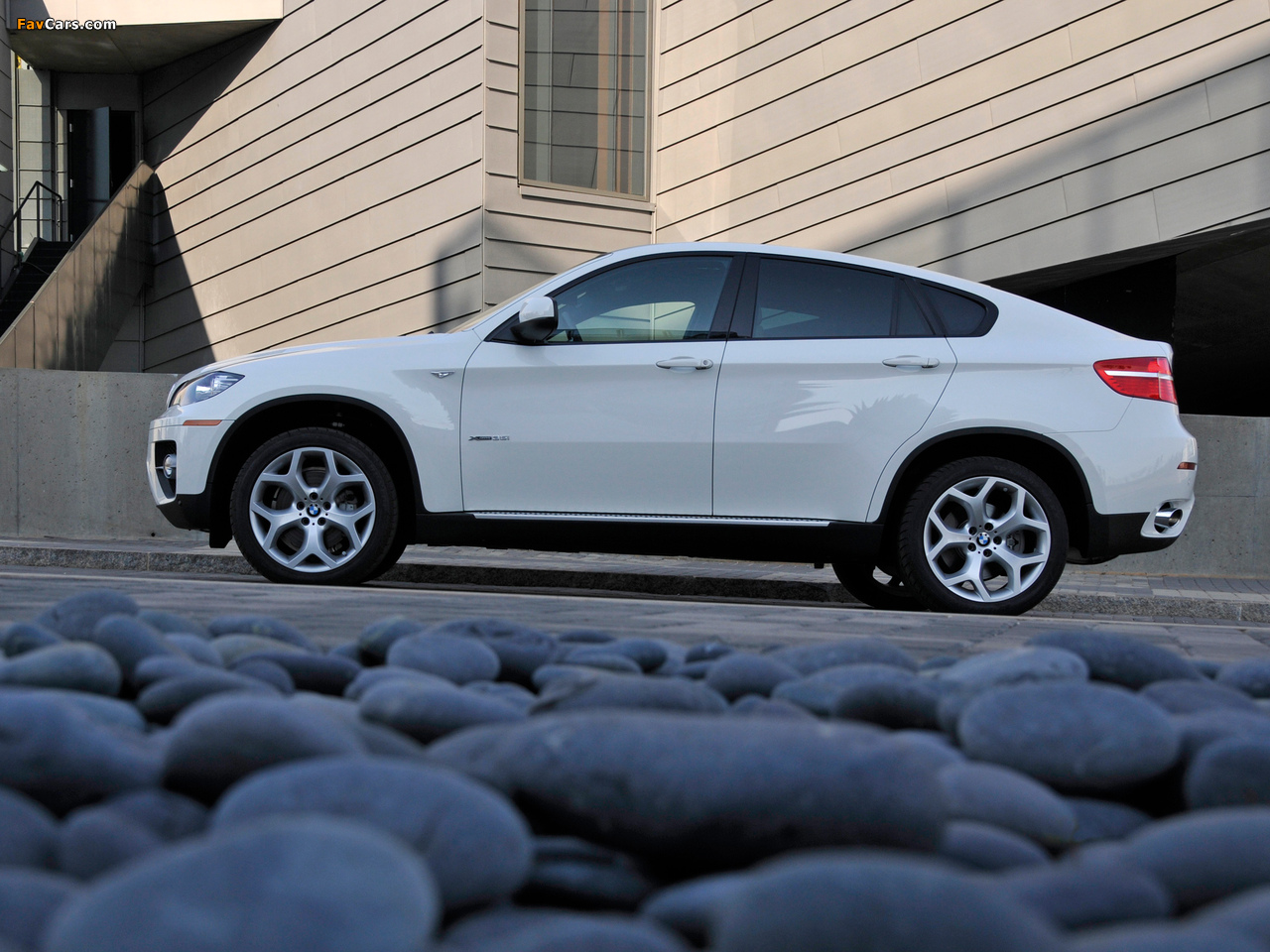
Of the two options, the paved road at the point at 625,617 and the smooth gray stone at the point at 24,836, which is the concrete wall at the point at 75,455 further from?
the smooth gray stone at the point at 24,836

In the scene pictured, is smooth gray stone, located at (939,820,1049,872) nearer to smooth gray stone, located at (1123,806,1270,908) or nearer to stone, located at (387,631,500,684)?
smooth gray stone, located at (1123,806,1270,908)

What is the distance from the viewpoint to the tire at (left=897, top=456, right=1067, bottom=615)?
482 cm

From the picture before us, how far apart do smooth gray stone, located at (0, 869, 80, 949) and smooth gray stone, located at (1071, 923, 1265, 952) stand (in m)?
0.70

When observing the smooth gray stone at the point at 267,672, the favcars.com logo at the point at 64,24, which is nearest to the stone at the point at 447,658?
the smooth gray stone at the point at 267,672

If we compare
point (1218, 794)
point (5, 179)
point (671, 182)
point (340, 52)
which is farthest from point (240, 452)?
point (5, 179)

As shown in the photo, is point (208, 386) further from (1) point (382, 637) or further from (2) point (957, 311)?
(1) point (382, 637)

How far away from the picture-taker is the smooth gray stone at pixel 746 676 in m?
1.87

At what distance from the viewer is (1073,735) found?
4.52ft

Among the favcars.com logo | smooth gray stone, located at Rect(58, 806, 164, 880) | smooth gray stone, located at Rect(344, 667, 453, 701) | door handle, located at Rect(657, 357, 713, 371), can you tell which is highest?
the favcars.com logo

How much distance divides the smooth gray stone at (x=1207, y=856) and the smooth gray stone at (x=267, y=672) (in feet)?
4.00

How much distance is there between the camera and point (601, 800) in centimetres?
105

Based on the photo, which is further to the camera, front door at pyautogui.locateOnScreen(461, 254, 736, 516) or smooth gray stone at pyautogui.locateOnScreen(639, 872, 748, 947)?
front door at pyautogui.locateOnScreen(461, 254, 736, 516)

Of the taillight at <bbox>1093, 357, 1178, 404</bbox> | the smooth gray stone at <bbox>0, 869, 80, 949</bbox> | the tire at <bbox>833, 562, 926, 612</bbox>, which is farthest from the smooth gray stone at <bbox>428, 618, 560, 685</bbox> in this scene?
the tire at <bbox>833, 562, 926, 612</bbox>

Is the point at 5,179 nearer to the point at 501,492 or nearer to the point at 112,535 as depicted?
the point at 112,535
